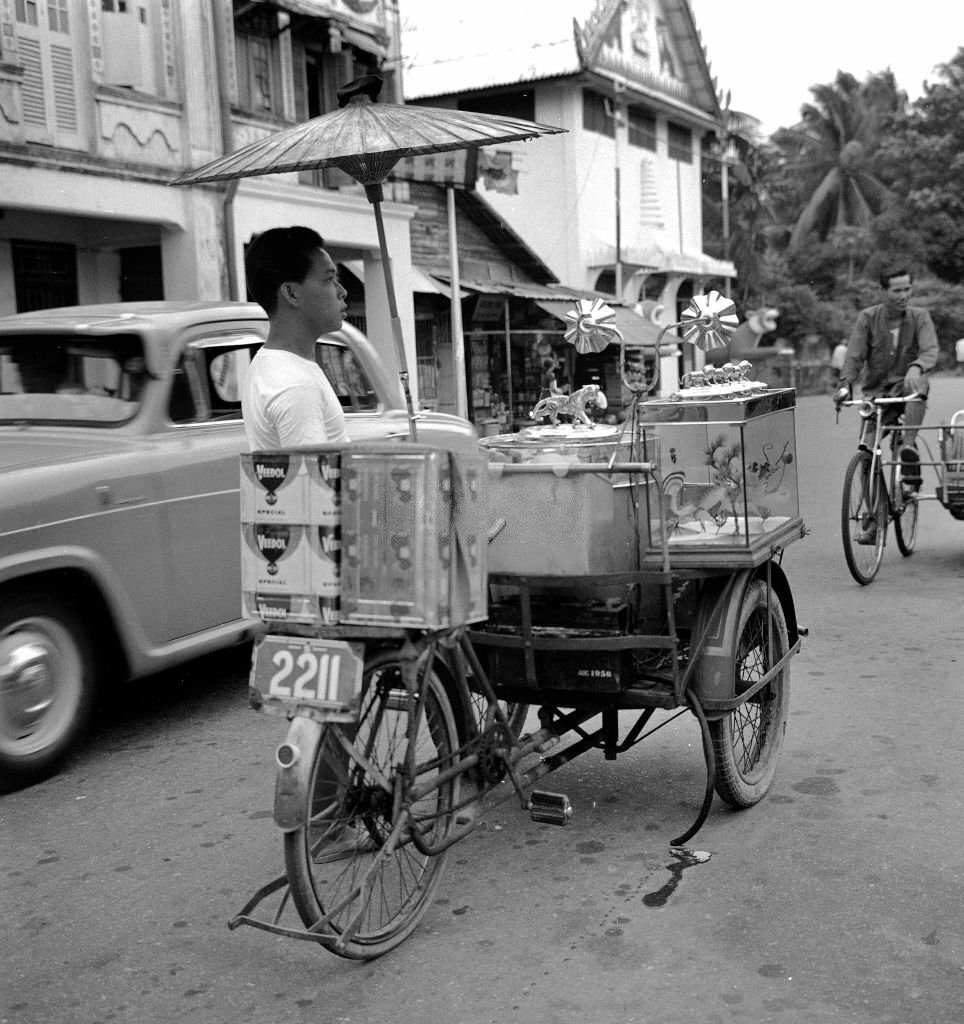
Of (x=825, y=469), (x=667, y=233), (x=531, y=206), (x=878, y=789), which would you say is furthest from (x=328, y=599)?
(x=667, y=233)

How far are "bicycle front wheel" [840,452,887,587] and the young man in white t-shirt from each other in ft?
16.3

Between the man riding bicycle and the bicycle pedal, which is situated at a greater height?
the man riding bicycle

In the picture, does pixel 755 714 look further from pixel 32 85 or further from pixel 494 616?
pixel 32 85

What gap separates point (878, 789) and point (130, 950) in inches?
97.1

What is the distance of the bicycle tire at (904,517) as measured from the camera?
27.6 ft

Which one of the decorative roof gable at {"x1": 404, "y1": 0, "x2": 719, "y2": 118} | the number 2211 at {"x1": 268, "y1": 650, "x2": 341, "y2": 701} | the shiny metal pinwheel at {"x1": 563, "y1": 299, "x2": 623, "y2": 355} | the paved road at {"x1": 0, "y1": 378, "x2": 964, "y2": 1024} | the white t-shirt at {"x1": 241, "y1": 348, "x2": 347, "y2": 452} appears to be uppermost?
the decorative roof gable at {"x1": 404, "y1": 0, "x2": 719, "y2": 118}

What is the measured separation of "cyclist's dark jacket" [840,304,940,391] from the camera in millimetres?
8602

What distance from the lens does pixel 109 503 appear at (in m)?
4.85

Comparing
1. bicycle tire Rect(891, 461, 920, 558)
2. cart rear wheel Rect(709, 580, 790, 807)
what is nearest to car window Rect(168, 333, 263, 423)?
cart rear wheel Rect(709, 580, 790, 807)

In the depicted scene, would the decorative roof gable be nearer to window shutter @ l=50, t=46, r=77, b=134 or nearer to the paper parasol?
window shutter @ l=50, t=46, r=77, b=134

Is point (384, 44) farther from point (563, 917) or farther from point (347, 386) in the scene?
point (563, 917)

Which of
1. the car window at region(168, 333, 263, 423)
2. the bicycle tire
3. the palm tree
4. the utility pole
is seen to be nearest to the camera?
the car window at region(168, 333, 263, 423)

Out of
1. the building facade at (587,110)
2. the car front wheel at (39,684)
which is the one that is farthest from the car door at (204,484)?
the building facade at (587,110)

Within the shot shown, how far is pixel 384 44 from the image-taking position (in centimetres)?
1877
